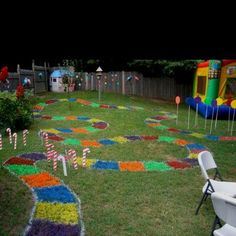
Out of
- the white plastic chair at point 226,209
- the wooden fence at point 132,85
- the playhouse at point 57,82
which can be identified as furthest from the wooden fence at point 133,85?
the white plastic chair at point 226,209

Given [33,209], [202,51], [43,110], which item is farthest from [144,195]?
[43,110]

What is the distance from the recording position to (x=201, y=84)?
19.1 metres

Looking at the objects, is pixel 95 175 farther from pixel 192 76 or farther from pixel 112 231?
pixel 192 76

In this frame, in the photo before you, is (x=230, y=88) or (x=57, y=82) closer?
(x=230, y=88)

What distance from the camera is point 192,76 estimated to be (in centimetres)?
2214

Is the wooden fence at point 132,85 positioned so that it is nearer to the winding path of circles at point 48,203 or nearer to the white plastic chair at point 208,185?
the winding path of circles at point 48,203

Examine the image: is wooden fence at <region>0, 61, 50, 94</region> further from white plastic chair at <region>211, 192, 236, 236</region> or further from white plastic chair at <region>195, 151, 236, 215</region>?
white plastic chair at <region>211, 192, 236, 236</region>

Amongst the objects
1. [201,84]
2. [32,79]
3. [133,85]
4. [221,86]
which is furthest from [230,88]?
Answer: [32,79]

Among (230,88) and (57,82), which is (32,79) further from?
(230,88)

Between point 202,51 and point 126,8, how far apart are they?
36.4 inches

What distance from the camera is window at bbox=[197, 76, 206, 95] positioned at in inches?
717

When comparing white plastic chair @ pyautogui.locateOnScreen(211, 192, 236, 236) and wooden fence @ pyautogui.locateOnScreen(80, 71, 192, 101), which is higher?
white plastic chair @ pyautogui.locateOnScreen(211, 192, 236, 236)

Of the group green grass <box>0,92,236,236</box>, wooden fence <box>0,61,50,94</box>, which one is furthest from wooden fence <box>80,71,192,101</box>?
green grass <box>0,92,236,236</box>

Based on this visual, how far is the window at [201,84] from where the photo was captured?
18219 millimetres
